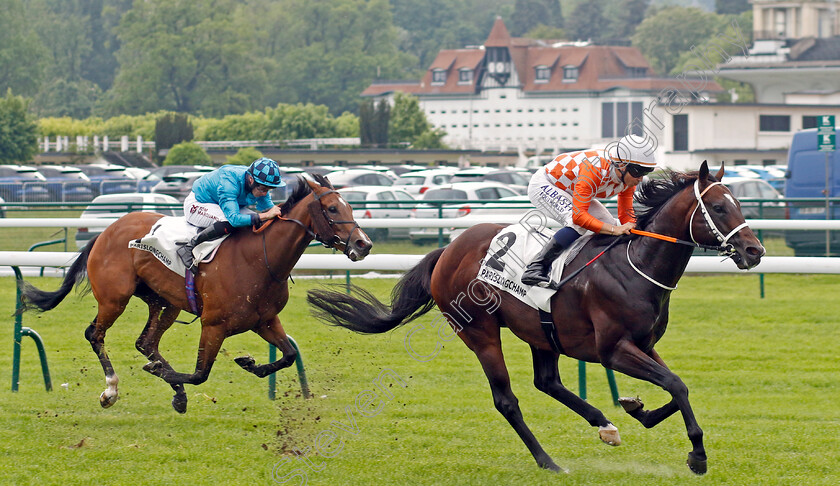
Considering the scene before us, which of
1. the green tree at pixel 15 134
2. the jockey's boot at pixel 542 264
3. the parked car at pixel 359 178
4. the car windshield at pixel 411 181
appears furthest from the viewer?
the green tree at pixel 15 134

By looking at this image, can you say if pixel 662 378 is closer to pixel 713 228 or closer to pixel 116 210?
pixel 713 228

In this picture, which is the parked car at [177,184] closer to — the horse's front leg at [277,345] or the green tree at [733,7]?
the horse's front leg at [277,345]

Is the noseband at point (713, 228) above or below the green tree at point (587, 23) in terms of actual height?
below

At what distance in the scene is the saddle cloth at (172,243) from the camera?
5.78m

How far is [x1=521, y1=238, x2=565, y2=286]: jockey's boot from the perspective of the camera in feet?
16.7

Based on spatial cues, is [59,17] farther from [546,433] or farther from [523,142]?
[546,433]

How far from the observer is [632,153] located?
486 centimetres

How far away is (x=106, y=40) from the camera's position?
93188 mm

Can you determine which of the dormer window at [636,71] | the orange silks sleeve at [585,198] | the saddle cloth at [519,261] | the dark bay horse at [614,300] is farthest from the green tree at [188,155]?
the dormer window at [636,71]

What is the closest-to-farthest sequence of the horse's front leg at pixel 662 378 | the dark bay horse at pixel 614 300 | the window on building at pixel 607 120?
1. the horse's front leg at pixel 662 378
2. the dark bay horse at pixel 614 300
3. the window on building at pixel 607 120

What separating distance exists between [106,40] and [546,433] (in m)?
93.1

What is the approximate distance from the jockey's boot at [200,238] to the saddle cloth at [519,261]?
1361 millimetres

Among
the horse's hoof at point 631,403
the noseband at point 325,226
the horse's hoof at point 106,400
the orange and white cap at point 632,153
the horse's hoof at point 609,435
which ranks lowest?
the horse's hoof at point 106,400

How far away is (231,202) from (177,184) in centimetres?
1910
